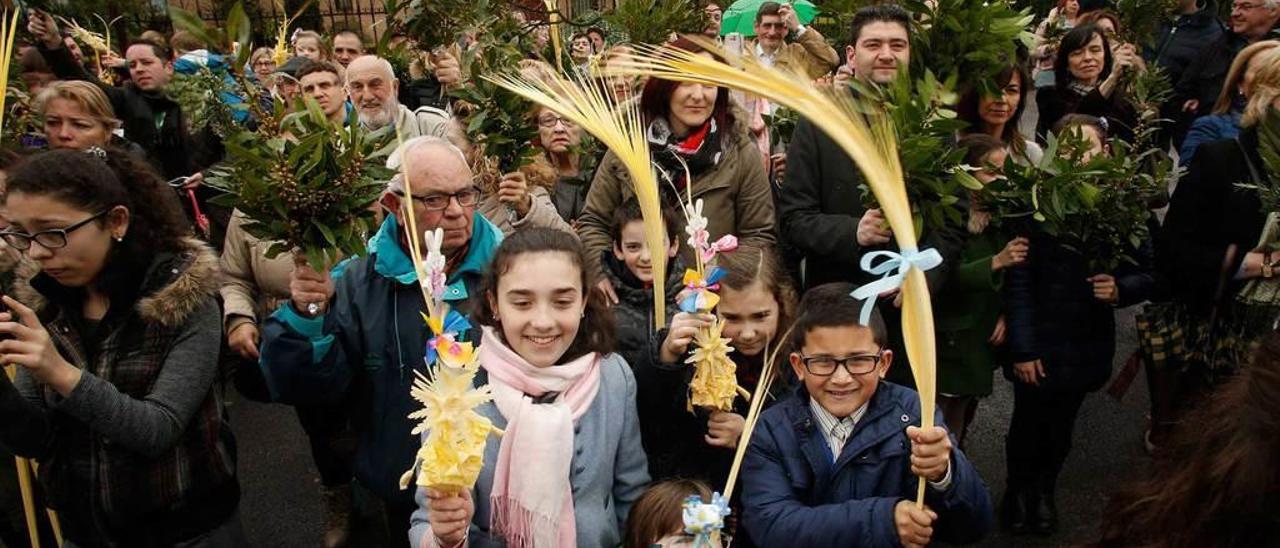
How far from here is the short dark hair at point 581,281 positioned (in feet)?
8.68

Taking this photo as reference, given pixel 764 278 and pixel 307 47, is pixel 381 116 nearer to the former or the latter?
pixel 307 47

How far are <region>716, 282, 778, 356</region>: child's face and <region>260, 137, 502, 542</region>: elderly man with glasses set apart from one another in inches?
32.9

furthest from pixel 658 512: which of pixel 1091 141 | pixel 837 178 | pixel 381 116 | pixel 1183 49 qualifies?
pixel 1183 49

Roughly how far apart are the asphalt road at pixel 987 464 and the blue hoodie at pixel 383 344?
170 cm

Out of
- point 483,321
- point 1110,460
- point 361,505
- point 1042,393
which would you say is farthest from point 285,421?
point 1110,460

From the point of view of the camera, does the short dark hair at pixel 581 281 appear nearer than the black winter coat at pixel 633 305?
Yes

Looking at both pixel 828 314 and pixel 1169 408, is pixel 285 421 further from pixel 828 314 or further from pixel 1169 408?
pixel 1169 408

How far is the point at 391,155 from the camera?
3.28 m

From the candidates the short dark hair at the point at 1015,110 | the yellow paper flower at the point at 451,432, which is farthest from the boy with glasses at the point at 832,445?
the short dark hair at the point at 1015,110

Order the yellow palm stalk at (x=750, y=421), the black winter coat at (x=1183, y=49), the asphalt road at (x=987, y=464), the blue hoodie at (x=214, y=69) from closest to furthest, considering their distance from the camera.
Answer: the yellow palm stalk at (x=750, y=421), the asphalt road at (x=987, y=464), the blue hoodie at (x=214, y=69), the black winter coat at (x=1183, y=49)

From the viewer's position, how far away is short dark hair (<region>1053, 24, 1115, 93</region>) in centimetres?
609

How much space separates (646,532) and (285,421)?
12.8 ft

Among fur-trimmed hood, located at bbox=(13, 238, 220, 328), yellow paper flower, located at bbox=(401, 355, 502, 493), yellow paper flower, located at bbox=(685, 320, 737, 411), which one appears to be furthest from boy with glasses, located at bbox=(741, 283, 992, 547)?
fur-trimmed hood, located at bbox=(13, 238, 220, 328)

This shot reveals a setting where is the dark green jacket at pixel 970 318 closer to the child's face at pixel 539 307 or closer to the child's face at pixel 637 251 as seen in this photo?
the child's face at pixel 637 251
